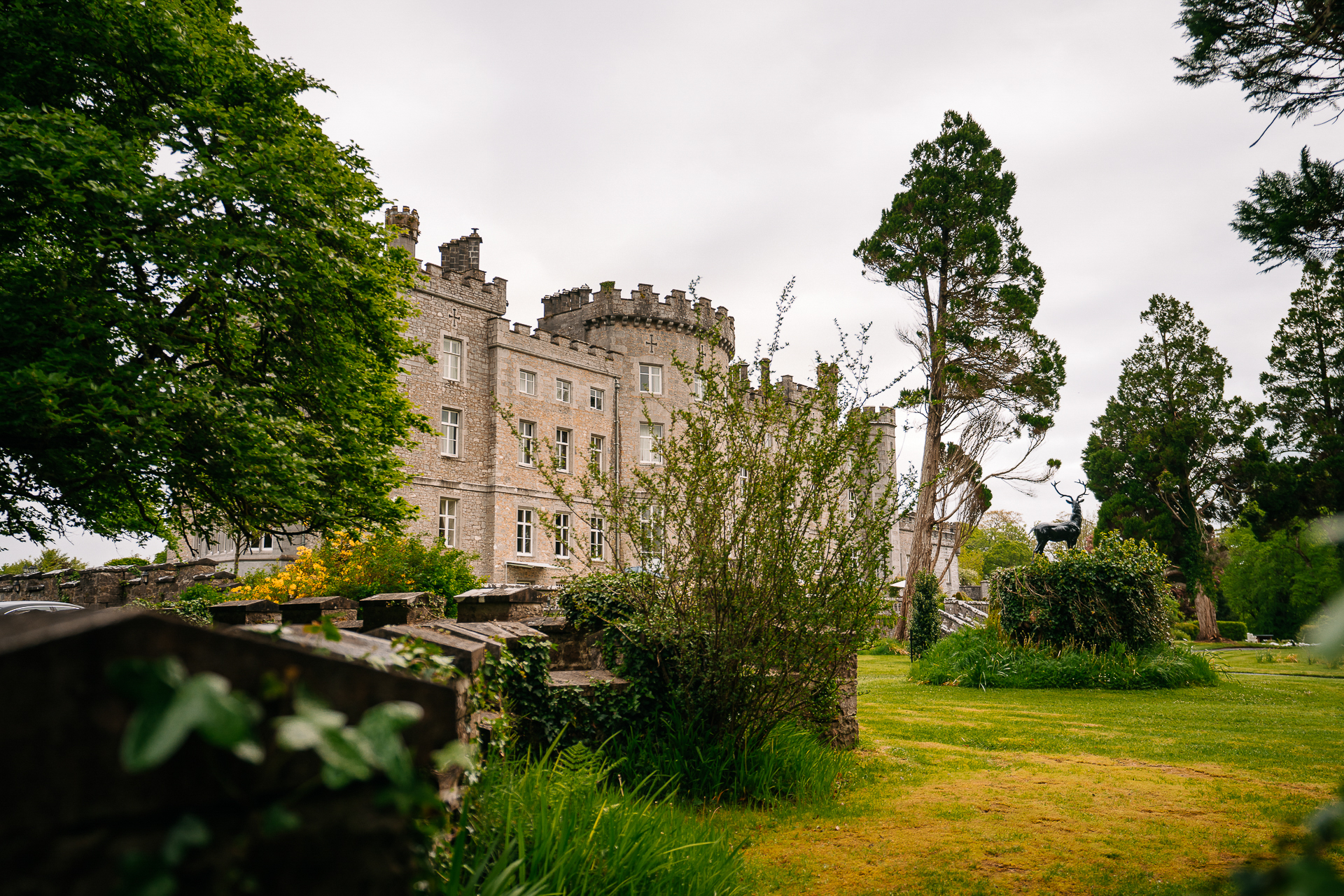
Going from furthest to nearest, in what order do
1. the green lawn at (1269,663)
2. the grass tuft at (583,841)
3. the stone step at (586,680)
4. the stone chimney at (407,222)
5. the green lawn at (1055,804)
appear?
the stone chimney at (407,222), the green lawn at (1269,663), the stone step at (586,680), the green lawn at (1055,804), the grass tuft at (583,841)

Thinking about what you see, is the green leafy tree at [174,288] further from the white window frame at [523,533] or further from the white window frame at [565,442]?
the white window frame at [565,442]

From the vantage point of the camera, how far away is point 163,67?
11078 mm

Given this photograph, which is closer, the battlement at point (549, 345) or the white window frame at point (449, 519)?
the white window frame at point (449, 519)

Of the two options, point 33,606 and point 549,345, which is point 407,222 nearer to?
point 549,345

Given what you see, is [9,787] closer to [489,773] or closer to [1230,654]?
[489,773]

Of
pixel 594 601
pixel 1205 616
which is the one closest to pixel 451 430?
pixel 594 601

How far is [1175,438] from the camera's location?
3338 cm

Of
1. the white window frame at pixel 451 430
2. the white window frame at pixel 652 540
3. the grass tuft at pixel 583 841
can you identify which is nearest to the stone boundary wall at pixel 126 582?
the white window frame at pixel 451 430

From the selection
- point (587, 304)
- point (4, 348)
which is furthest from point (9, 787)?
point (587, 304)

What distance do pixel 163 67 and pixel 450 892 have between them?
12.7m

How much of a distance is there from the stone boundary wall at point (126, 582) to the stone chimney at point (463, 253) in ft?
46.4

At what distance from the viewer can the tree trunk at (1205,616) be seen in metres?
31.4

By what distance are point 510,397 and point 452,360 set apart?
2521 mm

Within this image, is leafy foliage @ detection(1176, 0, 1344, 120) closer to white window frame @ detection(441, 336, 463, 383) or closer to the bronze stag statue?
the bronze stag statue
